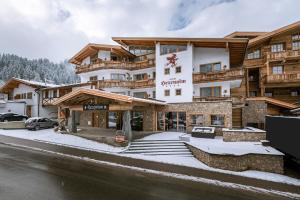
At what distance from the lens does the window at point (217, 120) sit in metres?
16.8

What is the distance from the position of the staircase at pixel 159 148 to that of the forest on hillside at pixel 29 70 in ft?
273

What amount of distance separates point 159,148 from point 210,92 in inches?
391

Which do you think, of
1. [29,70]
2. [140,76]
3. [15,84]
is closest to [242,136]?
[140,76]

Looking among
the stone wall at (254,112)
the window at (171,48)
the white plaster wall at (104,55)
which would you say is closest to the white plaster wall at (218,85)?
the stone wall at (254,112)

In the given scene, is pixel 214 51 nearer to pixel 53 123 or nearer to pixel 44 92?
pixel 53 123

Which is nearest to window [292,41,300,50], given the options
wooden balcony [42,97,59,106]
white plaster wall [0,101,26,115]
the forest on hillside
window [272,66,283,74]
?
window [272,66,283,74]

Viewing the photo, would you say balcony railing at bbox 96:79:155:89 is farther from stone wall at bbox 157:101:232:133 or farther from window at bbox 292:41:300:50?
window at bbox 292:41:300:50

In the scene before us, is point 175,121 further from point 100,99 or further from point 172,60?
point 100,99

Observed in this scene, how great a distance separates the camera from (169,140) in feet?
47.0

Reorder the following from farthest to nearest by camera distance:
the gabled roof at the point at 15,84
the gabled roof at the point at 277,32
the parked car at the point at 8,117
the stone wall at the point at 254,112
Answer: the gabled roof at the point at 15,84
the parked car at the point at 8,117
the gabled roof at the point at 277,32
the stone wall at the point at 254,112

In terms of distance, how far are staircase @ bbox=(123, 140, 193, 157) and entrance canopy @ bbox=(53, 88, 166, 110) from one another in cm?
324

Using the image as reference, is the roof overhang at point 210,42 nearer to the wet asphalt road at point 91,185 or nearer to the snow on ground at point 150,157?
the snow on ground at point 150,157

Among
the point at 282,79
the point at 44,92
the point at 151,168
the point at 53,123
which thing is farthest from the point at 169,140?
the point at 44,92

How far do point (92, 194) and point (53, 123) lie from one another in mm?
20894
